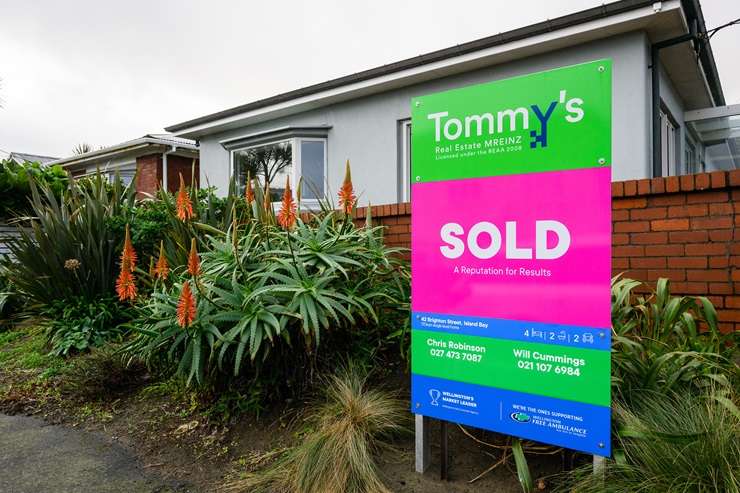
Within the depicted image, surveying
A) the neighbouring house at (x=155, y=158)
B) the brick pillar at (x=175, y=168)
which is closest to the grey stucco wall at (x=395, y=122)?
the neighbouring house at (x=155, y=158)

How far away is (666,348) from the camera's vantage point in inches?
118

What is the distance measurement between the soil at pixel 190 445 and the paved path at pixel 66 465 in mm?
13

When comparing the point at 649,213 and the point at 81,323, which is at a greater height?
the point at 649,213

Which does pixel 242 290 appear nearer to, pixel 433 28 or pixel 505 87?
pixel 505 87

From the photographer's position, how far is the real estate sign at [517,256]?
2201mm

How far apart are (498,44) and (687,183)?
15.3 ft

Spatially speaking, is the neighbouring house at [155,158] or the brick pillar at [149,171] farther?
the brick pillar at [149,171]

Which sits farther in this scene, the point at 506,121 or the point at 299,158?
the point at 299,158

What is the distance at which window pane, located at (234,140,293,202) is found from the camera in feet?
37.2

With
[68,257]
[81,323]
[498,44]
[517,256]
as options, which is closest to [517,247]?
[517,256]

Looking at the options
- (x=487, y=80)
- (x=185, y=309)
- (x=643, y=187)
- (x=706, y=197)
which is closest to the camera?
(x=185, y=309)

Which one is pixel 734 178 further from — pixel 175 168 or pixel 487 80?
pixel 175 168

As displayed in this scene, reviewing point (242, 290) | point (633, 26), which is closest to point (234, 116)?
point (633, 26)

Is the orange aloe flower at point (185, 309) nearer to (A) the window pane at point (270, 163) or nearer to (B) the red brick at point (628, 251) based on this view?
(B) the red brick at point (628, 251)
